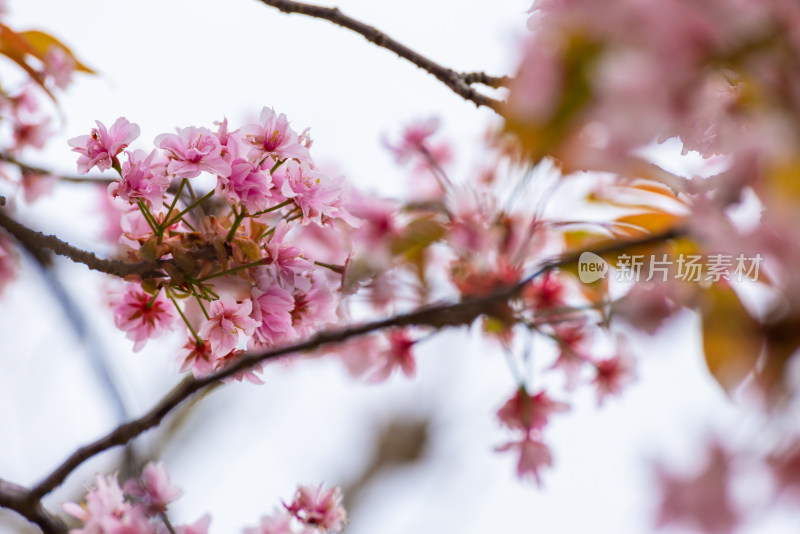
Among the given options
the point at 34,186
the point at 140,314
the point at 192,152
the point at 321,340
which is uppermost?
the point at 34,186

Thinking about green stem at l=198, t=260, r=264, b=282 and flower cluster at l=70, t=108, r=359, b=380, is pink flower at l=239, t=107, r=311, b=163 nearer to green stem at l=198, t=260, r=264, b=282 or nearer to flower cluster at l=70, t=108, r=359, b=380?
flower cluster at l=70, t=108, r=359, b=380

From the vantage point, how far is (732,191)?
0.34 m

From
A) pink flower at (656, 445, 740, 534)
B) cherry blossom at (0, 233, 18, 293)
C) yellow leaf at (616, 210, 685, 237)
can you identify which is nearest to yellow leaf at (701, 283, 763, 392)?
pink flower at (656, 445, 740, 534)

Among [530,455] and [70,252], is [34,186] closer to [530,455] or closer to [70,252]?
[70,252]

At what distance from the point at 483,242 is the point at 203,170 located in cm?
61

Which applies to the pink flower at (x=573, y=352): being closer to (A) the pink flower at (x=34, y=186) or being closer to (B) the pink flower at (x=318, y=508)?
(B) the pink flower at (x=318, y=508)

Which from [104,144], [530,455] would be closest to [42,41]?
[104,144]

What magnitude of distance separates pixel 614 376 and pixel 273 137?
0.72 meters

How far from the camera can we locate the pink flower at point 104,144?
600 millimetres

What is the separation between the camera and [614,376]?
1.04 metres

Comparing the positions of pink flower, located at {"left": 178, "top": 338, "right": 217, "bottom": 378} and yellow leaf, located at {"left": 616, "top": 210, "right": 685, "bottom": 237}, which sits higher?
yellow leaf, located at {"left": 616, "top": 210, "right": 685, "bottom": 237}

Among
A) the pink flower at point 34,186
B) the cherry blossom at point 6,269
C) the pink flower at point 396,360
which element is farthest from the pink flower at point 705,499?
the cherry blossom at point 6,269

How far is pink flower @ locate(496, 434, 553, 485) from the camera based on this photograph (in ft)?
3.02

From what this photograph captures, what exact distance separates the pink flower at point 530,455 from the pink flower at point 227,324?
1.59ft
